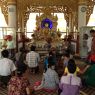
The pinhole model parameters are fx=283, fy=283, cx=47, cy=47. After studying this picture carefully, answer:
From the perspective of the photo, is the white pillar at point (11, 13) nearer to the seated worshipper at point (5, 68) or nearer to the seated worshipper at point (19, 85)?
the seated worshipper at point (5, 68)

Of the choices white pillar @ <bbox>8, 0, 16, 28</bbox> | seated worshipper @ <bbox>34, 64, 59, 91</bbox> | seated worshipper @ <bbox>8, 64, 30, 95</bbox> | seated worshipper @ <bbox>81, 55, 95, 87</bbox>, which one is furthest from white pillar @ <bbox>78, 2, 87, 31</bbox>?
seated worshipper @ <bbox>8, 64, 30, 95</bbox>

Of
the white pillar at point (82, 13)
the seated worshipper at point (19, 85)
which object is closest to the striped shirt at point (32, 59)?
the seated worshipper at point (19, 85)

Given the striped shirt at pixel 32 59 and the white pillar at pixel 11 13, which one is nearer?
the striped shirt at pixel 32 59

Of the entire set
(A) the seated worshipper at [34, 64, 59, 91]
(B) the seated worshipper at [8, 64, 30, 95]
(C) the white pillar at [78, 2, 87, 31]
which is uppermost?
(C) the white pillar at [78, 2, 87, 31]

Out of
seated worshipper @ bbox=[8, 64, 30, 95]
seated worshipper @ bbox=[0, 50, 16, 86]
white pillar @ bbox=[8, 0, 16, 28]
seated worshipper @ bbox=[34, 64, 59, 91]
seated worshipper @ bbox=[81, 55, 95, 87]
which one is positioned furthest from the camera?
white pillar @ bbox=[8, 0, 16, 28]

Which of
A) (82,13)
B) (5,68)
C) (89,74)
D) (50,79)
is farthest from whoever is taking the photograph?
(82,13)

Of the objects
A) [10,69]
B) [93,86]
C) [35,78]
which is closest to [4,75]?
[10,69]

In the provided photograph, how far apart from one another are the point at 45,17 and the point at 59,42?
198 cm

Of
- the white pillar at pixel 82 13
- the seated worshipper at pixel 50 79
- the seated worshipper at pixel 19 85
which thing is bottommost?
the seated worshipper at pixel 50 79

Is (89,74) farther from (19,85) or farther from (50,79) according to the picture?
(19,85)

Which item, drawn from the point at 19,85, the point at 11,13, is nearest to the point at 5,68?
the point at 19,85

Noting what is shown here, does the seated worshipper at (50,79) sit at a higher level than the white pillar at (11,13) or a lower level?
lower

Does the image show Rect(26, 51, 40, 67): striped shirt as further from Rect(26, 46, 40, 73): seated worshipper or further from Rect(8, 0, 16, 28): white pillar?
Rect(8, 0, 16, 28): white pillar

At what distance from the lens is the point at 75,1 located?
1330 cm
